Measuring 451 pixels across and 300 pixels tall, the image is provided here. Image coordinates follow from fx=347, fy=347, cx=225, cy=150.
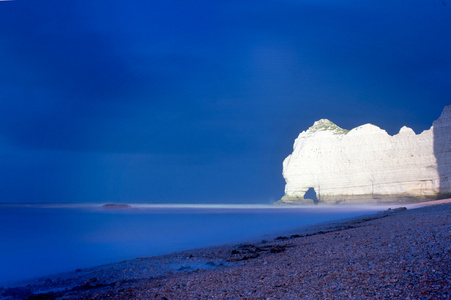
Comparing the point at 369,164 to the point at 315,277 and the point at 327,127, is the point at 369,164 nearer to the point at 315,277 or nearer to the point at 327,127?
the point at 327,127

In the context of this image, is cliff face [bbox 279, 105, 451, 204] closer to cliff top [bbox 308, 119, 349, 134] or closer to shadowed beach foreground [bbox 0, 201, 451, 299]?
cliff top [bbox 308, 119, 349, 134]

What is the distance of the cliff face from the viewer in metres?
32.2

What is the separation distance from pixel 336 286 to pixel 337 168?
39261 millimetres

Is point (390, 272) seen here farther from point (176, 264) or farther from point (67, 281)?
point (67, 281)

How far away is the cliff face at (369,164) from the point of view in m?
32.2

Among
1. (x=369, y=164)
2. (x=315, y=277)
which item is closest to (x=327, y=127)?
(x=369, y=164)

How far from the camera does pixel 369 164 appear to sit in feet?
126

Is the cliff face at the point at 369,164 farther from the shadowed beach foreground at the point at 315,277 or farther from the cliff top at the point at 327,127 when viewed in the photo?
the shadowed beach foreground at the point at 315,277

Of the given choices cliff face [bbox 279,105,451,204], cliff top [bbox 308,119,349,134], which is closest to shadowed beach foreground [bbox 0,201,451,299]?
cliff face [bbox 279,105,451,204]

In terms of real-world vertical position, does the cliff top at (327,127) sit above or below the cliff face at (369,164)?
above

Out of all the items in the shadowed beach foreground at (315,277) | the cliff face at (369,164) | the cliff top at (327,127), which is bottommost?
the shadowed beach foreground at (315,277)

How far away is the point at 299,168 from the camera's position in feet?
147

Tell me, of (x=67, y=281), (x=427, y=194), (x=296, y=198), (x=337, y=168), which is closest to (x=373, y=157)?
(x=337, y=168)

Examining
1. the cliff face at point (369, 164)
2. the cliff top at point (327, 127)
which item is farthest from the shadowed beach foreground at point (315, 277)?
the cliff top at point (327, 127)
